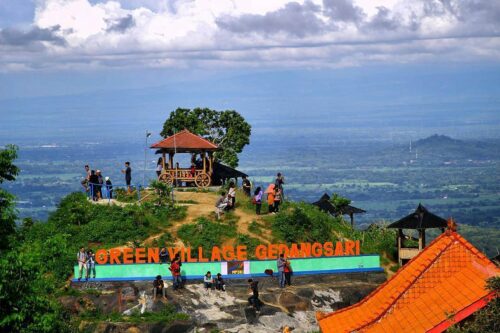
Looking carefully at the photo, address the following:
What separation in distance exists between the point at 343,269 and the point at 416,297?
20789 millimetres

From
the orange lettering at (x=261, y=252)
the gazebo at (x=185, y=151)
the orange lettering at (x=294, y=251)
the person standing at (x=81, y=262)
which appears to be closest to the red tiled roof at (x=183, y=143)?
the gazebo at (x=185, y=151)

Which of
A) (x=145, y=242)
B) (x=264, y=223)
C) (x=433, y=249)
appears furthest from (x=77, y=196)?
(x=433, y=249)

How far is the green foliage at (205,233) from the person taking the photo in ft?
147

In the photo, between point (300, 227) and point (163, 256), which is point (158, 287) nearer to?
point (163, 256)

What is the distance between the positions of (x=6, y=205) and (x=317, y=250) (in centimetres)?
2139

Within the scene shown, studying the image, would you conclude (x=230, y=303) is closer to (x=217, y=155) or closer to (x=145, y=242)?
(x=145, y=242)

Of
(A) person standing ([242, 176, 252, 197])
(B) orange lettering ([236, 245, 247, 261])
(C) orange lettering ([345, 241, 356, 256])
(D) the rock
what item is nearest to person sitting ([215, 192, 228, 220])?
(A) person standing ([242, 176, 252, 197])

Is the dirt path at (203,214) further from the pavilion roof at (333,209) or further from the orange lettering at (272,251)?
the pavilion roof at (333,209)

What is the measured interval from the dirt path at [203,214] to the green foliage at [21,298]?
63.3 ft

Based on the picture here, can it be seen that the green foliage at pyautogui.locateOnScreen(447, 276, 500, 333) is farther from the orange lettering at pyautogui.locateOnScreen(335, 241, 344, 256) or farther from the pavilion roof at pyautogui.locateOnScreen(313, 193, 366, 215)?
the pavilion roof at pyautogui.locateOnScreen(313, 193, 366, 215)

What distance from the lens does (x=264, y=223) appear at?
4716 centimetres

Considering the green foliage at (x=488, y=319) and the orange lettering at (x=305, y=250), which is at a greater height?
the green foliage at (x=488, y=319)

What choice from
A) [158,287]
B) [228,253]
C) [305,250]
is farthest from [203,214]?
[158,287]

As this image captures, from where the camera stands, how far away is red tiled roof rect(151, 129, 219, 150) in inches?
2078
